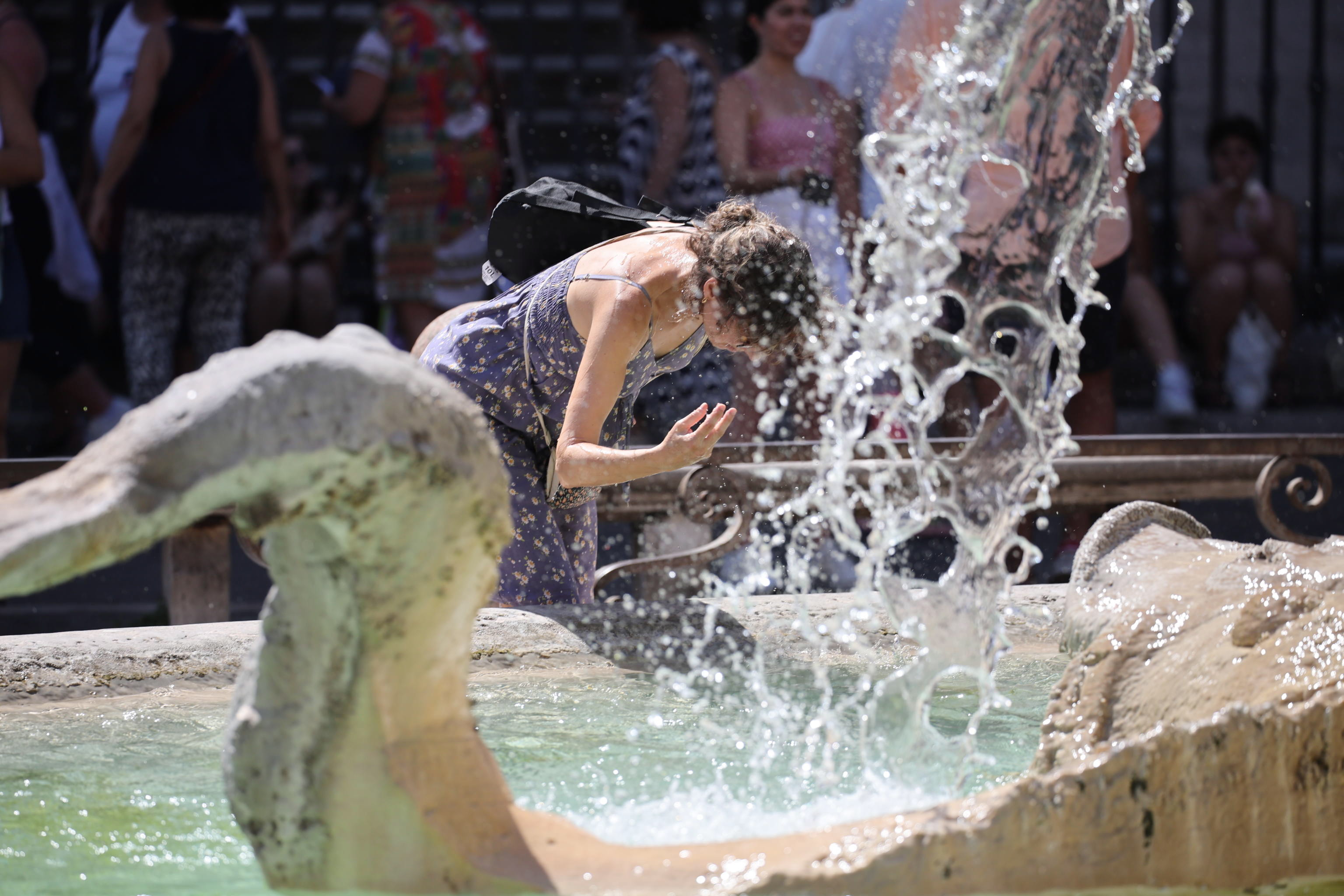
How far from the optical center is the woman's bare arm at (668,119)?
5004 mm

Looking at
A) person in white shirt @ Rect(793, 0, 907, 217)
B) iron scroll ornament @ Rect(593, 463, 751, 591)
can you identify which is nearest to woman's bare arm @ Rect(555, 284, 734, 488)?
iron scroll ornament @ Rect(593, 463, 751, 591)

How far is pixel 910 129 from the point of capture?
15.0 ft

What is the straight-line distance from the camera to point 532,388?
9.75ft

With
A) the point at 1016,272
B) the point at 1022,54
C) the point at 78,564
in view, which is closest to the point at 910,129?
the point at 1022,54

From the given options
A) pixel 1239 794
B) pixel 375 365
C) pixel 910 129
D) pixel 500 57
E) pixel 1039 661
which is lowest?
pixel 1039 661

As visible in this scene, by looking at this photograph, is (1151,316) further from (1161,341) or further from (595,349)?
(595,349)

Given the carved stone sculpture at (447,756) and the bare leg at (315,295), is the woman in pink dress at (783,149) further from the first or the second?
the carved stone sculpture at (447,756)

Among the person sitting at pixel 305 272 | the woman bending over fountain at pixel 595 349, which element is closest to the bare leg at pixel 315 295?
the person sitting at pixel 305 272

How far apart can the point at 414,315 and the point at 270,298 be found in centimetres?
98

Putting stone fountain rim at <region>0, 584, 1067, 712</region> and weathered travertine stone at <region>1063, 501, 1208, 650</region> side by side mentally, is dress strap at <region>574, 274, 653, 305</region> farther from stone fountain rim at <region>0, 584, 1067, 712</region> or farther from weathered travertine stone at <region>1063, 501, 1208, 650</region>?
weathered travertine stone at <region>1063, 501, 1208, 650</region>

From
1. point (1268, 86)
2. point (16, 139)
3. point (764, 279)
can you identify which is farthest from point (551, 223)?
point (1268, 86)

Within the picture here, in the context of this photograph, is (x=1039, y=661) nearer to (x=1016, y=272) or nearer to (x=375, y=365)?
(x=1016, y=272)

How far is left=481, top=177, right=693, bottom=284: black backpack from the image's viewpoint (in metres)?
3.05

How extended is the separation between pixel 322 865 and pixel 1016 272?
2220 mm
